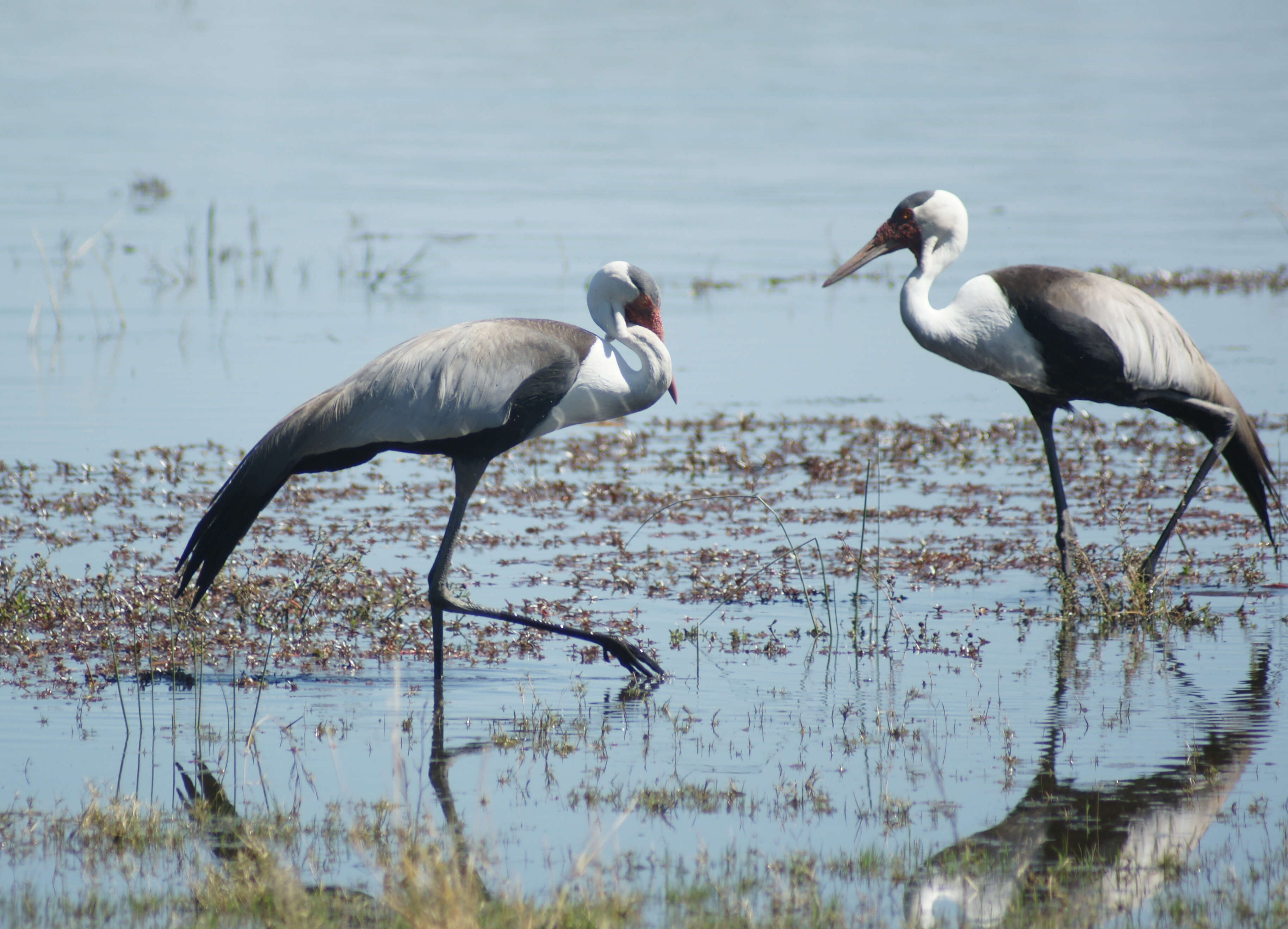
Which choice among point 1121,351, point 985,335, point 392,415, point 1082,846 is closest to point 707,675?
point 392,415

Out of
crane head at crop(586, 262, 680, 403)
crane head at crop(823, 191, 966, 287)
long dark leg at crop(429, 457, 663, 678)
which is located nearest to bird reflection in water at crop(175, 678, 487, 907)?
long dark leg at crop(429, 457, 663, 678)

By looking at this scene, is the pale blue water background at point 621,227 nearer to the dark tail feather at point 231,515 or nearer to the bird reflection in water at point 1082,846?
the bird reflection in water at point 1082,846

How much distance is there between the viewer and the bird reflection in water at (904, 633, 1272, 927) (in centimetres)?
392

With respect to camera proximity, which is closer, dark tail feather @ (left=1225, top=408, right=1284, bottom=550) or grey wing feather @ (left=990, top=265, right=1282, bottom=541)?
grey wing feather @ (left=990, top=265, right=1282, bottom=541)

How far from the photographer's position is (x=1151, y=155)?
24312 mm

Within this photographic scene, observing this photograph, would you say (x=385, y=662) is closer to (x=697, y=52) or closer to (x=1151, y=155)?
(x=1151, y=155)

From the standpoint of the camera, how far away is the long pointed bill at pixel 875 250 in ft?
25.2

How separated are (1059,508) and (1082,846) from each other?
287 centimetres

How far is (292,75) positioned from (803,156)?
42.7 ft

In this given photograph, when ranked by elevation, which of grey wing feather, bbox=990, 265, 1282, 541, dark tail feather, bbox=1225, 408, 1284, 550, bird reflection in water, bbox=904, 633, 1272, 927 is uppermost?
grey wing feather, bbox=990, 265, 1282, 541

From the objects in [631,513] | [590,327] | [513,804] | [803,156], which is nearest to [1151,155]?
[803,156]

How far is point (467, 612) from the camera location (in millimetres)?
6117

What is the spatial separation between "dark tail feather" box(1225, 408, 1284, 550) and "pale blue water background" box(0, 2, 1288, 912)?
76cm

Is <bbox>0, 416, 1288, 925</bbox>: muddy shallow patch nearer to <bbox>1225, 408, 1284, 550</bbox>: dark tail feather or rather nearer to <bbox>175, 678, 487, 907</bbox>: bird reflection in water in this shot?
<bbox>175, 678, 487, 907</bbox>: bird reflection in water
